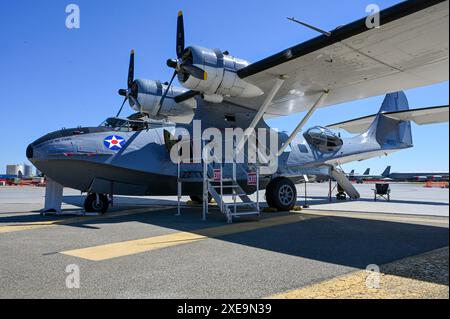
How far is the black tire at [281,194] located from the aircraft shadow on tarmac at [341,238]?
2760mm

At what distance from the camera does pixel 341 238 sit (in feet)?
22.1

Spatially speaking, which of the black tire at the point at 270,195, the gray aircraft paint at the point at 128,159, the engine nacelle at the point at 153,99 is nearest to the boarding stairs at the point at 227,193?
the black tire at the point at 270,195

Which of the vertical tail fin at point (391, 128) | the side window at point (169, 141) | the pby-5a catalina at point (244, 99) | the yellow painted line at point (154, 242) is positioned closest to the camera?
the yellow painted line at point (154, 242)

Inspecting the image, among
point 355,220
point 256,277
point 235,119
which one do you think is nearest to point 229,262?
point 256,277

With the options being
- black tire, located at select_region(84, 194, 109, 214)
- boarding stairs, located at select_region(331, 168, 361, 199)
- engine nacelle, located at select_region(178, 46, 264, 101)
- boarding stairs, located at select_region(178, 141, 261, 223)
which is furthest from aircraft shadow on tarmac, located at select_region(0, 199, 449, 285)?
boarding stairs, located at select_region(331, 168, 361, 199)

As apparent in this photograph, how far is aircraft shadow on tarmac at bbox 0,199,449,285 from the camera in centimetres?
522

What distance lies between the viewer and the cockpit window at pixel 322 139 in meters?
16.3

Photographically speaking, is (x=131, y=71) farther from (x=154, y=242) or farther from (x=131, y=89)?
(x=154, y=242)

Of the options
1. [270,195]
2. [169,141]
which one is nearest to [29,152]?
[169,141]

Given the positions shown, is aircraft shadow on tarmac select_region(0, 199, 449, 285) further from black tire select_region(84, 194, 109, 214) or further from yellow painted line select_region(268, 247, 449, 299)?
black tire select_region(84, 194, 109, 214)

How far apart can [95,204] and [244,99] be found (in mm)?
6287

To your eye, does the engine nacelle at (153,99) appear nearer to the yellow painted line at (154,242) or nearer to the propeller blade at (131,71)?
the propeller blade at (131,71)

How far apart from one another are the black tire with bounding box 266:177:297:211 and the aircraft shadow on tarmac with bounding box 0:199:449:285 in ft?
9.06
